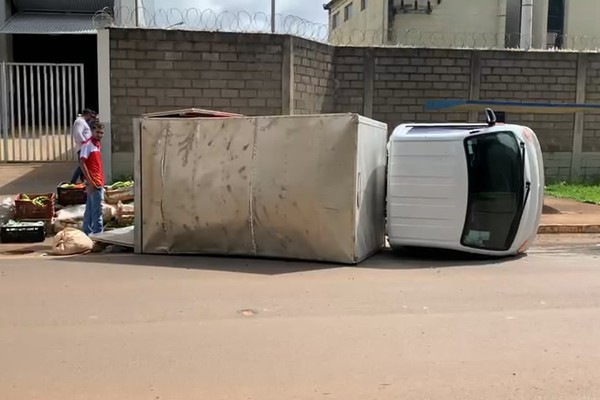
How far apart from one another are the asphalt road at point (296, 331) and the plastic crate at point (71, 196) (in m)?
3.07

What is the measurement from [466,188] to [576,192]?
27.4 feet

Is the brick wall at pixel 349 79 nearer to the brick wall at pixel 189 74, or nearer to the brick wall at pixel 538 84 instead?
the brick wall at pixel 189 74

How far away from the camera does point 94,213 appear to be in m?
9.12

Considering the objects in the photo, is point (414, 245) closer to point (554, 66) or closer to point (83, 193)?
point (83, 193)

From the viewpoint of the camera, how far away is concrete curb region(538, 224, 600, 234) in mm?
10891

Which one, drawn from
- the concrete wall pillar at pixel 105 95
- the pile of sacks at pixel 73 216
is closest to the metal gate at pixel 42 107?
the concrete wall pillar at pixel 105 95

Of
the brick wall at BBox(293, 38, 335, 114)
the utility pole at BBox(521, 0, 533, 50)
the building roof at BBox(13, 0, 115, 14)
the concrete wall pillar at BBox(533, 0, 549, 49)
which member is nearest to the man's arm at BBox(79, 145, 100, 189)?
the brick wall at BBox(293, 38, 335, 114)

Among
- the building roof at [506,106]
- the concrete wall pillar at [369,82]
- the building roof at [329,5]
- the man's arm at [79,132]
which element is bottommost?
the man's arm at [79,132]

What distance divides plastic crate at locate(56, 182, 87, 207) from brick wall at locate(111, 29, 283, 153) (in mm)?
2456

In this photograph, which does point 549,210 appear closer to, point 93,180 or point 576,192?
point 576,192

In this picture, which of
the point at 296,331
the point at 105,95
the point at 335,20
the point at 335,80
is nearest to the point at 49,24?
the point at 105,95

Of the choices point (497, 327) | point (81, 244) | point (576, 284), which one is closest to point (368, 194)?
point (576, 284)

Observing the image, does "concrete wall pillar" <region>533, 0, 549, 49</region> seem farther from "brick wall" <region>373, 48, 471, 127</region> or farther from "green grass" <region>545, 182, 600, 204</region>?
"brick wall" <region>373, 48, 471, 127</region>

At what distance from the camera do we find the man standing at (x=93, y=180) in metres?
8.93
